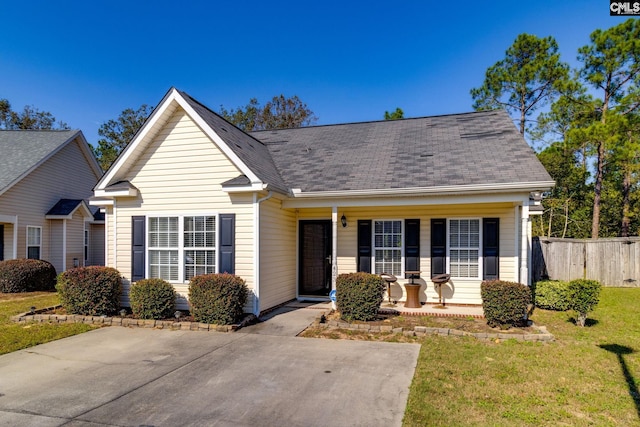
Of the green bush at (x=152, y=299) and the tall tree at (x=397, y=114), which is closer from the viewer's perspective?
the green bush at (x=152, y=299)

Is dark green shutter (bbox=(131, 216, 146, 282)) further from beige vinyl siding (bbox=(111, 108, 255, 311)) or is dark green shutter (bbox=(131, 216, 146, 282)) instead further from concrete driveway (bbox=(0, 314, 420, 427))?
concrete driveway (bbox=(0, 314, 420, 427))

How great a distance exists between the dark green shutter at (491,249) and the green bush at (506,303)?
2086mm

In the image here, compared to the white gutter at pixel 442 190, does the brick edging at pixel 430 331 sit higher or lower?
lower

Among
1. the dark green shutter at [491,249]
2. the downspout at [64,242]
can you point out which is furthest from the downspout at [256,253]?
the downspout at [64,242]

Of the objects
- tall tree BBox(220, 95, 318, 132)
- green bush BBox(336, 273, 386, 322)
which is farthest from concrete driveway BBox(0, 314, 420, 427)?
tall tree BBox(220, 95, 318, 132)

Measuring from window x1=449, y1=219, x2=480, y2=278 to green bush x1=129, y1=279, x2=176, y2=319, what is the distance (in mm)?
6867

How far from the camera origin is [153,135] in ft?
29.6

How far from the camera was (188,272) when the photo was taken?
887 centimetres

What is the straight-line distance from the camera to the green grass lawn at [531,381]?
12.9 ft

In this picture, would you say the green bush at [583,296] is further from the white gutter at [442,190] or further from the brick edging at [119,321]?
the brick edging at [119,321]

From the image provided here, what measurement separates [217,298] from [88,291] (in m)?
3.27

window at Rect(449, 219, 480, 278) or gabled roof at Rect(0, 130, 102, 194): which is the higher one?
gabled roof at Rect(0, 130, 102, 194)

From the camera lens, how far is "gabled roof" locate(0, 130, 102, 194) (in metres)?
14.7

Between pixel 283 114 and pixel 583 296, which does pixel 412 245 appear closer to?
pixel 583 296
